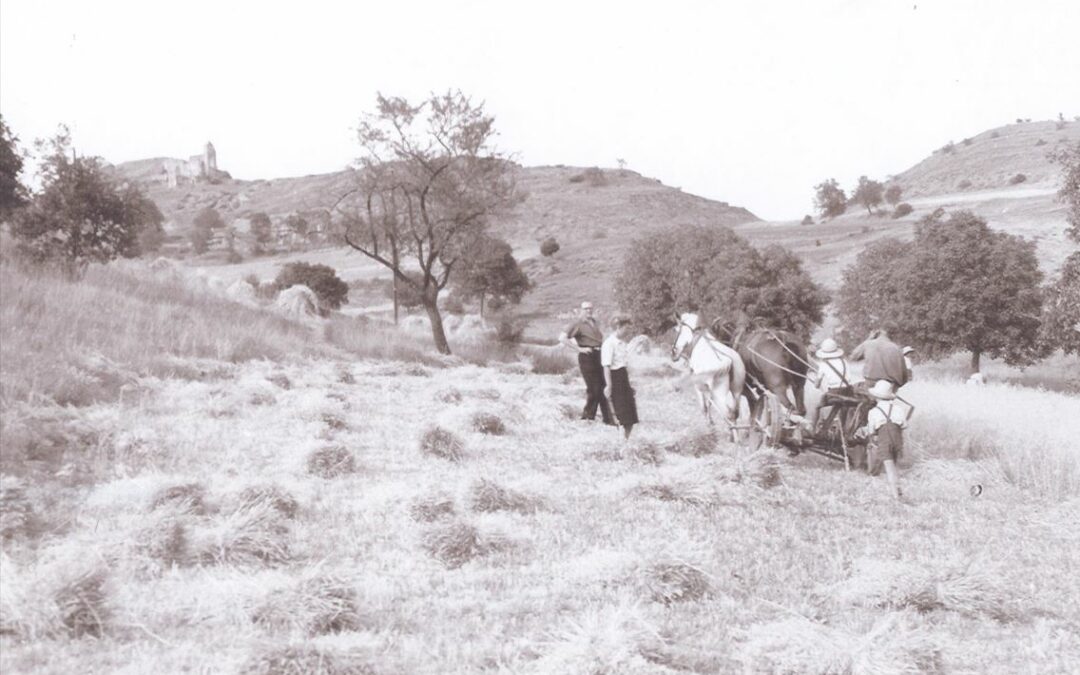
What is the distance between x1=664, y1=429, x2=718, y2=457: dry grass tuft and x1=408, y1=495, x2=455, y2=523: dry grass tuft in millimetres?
4438

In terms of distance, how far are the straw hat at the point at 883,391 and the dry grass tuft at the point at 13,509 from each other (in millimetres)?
8623

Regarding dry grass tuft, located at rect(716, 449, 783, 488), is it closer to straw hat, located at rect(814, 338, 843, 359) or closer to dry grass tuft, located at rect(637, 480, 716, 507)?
dry grass tuft, located at rect(637, 480, 716, 507)

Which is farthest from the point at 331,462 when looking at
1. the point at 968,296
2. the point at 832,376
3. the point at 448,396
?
the point at 968,296

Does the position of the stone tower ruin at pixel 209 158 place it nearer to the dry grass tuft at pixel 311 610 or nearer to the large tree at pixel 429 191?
the large tree at pixel 429 191

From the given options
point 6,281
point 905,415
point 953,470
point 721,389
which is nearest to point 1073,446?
point 953,470

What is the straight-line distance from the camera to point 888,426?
367 inches

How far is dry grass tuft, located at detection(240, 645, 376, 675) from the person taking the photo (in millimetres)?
3961

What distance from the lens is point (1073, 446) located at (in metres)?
10.4

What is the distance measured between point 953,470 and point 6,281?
15.7 meters

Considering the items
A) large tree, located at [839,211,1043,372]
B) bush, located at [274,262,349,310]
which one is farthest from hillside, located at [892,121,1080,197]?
bush, located at [274,262,349,310]

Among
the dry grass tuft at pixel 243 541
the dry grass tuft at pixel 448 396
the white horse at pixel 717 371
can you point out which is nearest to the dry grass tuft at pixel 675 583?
the dry grass tuft at pixel 243 541

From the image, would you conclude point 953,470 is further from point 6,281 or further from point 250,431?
point 6,281

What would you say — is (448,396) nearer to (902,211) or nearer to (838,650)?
(838,650)

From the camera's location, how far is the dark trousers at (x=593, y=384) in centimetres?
1347
